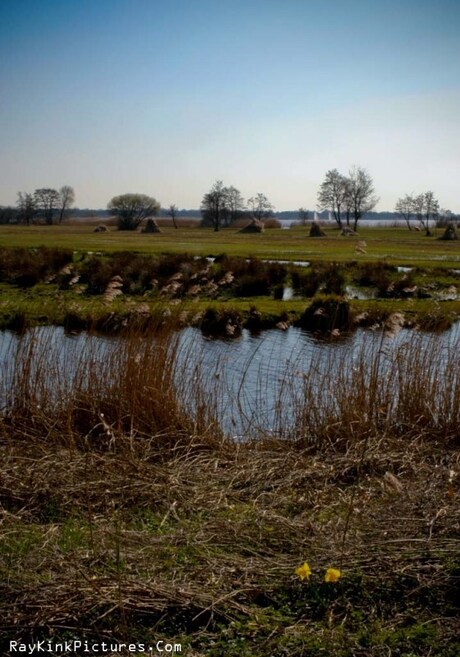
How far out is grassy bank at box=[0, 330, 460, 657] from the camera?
161 inches

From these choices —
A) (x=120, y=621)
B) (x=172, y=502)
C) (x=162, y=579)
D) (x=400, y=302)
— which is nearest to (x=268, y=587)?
(x=162, y=579)

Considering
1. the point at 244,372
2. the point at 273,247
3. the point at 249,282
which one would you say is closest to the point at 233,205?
the point at 273,247

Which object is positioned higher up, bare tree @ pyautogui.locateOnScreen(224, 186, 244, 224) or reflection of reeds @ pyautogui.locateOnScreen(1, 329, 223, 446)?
bare tree @ pyautogui.locateOnScreen(224, 186, 244, 224)

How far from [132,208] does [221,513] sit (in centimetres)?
9068

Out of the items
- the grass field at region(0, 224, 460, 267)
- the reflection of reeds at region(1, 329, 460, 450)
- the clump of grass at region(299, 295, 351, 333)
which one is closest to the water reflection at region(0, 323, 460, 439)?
the reflection of reeds at region(1, 329, 460, 450)

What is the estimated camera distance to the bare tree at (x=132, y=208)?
92.6 metres

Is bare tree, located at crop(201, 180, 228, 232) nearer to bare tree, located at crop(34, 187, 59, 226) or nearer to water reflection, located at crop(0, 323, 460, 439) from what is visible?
bare tree, located at crop(34, 187, 59, 226)

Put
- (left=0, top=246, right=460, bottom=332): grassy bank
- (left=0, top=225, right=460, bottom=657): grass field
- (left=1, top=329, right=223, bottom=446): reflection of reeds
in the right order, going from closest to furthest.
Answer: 1. (left=0, top=225, right=460, bottom=657): grass field
2. (left=1, top=329, right=223, bottom=446): reflection of reeds
3. (left=0, top=246, right=460, bottom=332): grassy bank

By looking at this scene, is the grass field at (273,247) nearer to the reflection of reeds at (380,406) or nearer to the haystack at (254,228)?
the reflection of reeds at (380,406)

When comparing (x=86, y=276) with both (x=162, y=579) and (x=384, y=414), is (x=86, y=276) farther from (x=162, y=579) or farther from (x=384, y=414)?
(x=162, y=579)

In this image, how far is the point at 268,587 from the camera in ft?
14.6

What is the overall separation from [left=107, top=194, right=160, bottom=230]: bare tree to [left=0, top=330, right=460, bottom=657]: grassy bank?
85.3m

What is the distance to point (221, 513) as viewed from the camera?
562 cm

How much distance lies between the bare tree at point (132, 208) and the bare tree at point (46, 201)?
9485mm
